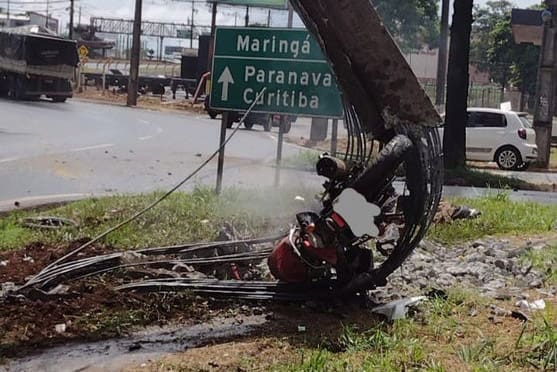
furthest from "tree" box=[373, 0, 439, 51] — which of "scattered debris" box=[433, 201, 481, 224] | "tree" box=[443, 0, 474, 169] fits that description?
"scattered debris" box=[433, 201, 481, 224]

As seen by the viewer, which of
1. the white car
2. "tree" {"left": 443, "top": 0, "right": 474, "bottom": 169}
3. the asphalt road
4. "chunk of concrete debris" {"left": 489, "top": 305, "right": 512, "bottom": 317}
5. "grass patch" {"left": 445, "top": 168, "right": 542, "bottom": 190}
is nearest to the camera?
"chunk of concrete debris" {"left": 489, "top": 305, "right": 512, "bottom": 317}

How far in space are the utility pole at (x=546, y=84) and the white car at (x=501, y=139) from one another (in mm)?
293

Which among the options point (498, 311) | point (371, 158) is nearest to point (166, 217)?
point (371, 158)

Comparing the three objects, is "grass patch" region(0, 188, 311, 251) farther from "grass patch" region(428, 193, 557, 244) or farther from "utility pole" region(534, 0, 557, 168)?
"utility pole" region(534, 0, 557, 168)

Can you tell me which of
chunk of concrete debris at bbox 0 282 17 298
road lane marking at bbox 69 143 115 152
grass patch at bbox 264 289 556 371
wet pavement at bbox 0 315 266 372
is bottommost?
wet pavement at bbox 0 315 266 372

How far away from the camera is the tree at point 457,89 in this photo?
1648cm

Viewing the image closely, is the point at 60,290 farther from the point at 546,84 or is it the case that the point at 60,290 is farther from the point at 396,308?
the point at 546,84

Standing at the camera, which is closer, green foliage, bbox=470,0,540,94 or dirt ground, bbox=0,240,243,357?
dirt ground, bbox=0,240,243,357

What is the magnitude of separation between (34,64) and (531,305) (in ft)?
94.4

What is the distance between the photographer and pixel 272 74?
8.09 meters

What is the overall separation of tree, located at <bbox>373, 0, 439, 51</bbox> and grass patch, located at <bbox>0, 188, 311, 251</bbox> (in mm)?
18034

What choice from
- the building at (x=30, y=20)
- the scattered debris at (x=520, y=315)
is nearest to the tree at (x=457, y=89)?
the scattered debris at (x=520, y=315)

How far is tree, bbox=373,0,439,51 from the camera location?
1150 inches

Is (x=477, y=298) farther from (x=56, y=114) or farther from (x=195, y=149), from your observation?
(x=56, y=114)
